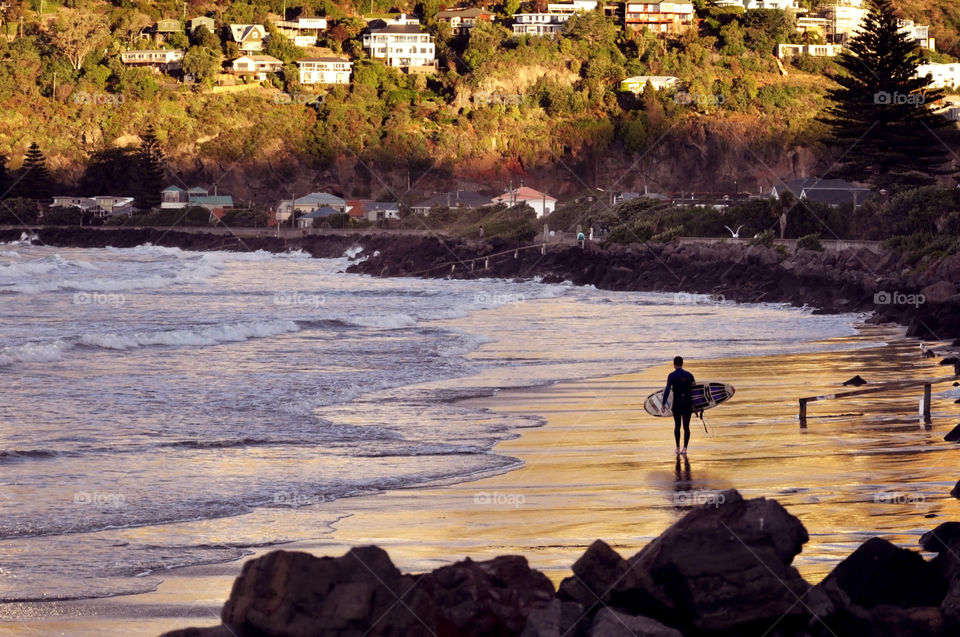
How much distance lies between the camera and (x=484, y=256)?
6944 centimetres

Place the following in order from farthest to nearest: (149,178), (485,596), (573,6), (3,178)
A: (573,6) < (3,178) < (149,178) < (485,596)

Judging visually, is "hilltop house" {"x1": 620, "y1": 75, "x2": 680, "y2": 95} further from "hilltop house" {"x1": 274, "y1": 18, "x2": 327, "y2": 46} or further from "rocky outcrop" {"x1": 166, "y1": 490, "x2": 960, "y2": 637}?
"rocky outcrop" {"x1": 166, "y1": 490, "x2": 960, "y2": 637}

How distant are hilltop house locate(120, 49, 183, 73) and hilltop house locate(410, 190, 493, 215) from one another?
53.3m

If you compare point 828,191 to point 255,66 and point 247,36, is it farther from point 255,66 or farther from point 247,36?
point 247,36

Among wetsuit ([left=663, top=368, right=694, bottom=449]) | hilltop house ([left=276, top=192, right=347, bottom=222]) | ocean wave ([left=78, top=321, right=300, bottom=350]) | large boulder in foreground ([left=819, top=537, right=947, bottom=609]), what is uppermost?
large boulder in foreground ([left=819, top=537, right=947, bottom=609])

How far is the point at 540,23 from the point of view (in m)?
163

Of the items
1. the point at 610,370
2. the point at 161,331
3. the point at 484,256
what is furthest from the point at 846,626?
the point at 484,256

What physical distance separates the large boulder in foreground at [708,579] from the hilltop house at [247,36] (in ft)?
543

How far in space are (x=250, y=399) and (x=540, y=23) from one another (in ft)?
491

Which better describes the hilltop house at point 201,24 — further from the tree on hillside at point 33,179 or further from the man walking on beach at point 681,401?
the man walking on beach at point 681,401

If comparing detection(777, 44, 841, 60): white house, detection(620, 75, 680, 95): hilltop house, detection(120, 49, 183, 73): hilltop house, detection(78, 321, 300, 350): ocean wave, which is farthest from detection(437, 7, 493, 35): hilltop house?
detection(78, 321, 300, 350): ocean wave

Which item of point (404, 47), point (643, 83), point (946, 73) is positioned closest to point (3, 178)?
point (404, 47)

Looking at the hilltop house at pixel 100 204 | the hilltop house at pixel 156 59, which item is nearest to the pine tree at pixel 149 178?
the hilltop house at pixel 100 204

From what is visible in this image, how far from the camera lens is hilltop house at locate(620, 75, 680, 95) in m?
148
